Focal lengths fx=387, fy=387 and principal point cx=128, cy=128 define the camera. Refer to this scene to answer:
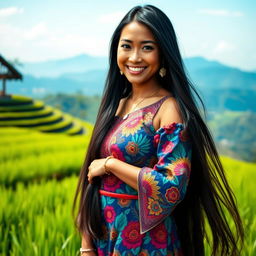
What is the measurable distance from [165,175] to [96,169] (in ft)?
0.75

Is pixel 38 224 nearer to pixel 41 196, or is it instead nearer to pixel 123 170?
pixel 41 196

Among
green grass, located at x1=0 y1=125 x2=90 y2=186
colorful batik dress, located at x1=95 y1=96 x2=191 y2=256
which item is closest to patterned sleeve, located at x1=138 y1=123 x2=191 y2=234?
colorful batik dress, located at x1=95 y1=96 x2=191 y2=256

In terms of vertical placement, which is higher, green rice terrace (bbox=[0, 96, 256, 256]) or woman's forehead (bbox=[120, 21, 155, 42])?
woman's forehead (bbox=[120, 21, 155, 42])

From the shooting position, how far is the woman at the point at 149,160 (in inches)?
40.6

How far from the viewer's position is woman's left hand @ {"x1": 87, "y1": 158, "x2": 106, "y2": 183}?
1125mm

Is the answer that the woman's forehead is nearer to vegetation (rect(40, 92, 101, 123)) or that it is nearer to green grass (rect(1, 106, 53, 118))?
green grass (rect(1, 106, 53, 118))

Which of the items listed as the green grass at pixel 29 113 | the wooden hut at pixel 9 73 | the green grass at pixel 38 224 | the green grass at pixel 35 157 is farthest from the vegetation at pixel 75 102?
the green grass at pixel 38 224

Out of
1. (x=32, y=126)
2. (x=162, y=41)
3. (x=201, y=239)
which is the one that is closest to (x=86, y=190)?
(x=201, y=239)

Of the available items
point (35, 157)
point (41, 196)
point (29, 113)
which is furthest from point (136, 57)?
point (29, 113)

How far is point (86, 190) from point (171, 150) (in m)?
0.37

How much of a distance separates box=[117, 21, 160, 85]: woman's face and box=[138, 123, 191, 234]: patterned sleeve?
0.20 m

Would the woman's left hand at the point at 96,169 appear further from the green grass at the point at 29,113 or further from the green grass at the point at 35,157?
the green grass at the point at 29,113

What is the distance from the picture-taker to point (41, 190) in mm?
2869

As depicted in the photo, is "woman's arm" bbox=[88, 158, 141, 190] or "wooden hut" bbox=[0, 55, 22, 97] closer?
"woman's arm" bbox=[88, 158, 141, 190]
